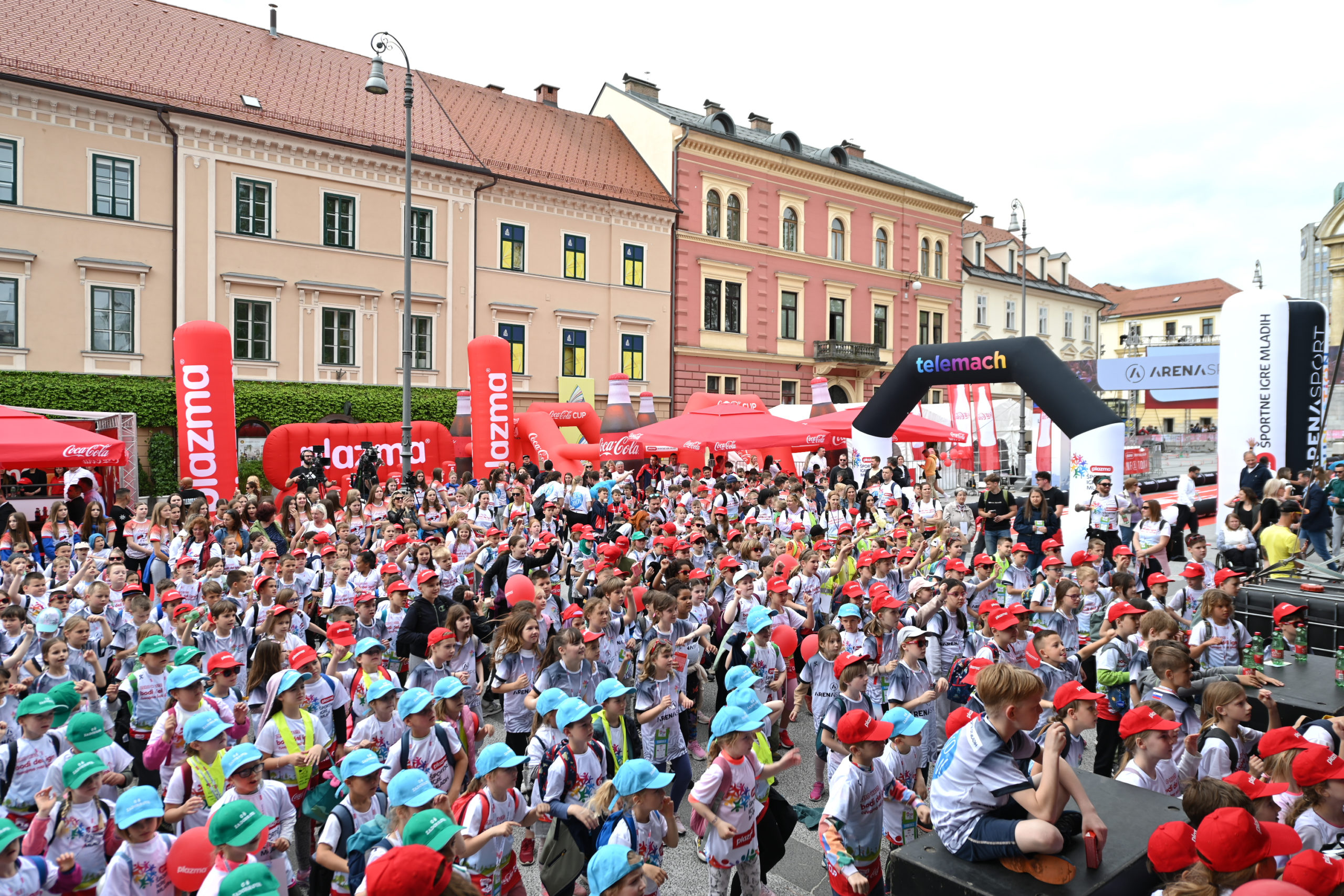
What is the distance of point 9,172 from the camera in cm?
2238

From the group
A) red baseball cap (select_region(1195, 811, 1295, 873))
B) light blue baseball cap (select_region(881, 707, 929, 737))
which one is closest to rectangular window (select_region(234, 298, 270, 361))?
light blue baseball cap (select_region(881, 707, 929, 737))

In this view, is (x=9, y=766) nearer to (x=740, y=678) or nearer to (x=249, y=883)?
(x=249, y=883)

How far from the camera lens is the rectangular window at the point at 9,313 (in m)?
22.5

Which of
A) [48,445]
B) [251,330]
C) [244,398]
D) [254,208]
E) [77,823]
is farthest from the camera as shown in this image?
[251,330]

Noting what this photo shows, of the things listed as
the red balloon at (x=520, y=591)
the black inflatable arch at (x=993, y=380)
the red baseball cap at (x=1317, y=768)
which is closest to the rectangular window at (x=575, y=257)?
the black inflatable arch at (x=993, y=380)

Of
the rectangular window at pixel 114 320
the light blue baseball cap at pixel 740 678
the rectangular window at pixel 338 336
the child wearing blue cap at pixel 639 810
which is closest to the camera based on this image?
the child wearing blue cap at pixel 639 810

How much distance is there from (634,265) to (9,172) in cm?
1990

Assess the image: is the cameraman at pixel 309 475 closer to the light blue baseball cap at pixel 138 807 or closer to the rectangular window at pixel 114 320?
the rectangular window at pixel 114 320

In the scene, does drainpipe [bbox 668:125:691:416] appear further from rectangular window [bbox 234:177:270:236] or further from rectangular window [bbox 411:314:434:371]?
rectangular window [bbox 234:177:270:236]

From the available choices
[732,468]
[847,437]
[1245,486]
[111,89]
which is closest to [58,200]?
[111,89]

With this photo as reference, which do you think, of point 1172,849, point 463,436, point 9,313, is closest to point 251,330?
point 9,313

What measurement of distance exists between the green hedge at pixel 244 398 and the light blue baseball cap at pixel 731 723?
63.4 feet

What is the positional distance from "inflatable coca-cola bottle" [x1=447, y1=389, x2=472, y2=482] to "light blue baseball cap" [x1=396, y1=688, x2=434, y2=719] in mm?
19442

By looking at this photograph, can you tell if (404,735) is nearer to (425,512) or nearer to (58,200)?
(425,512)
